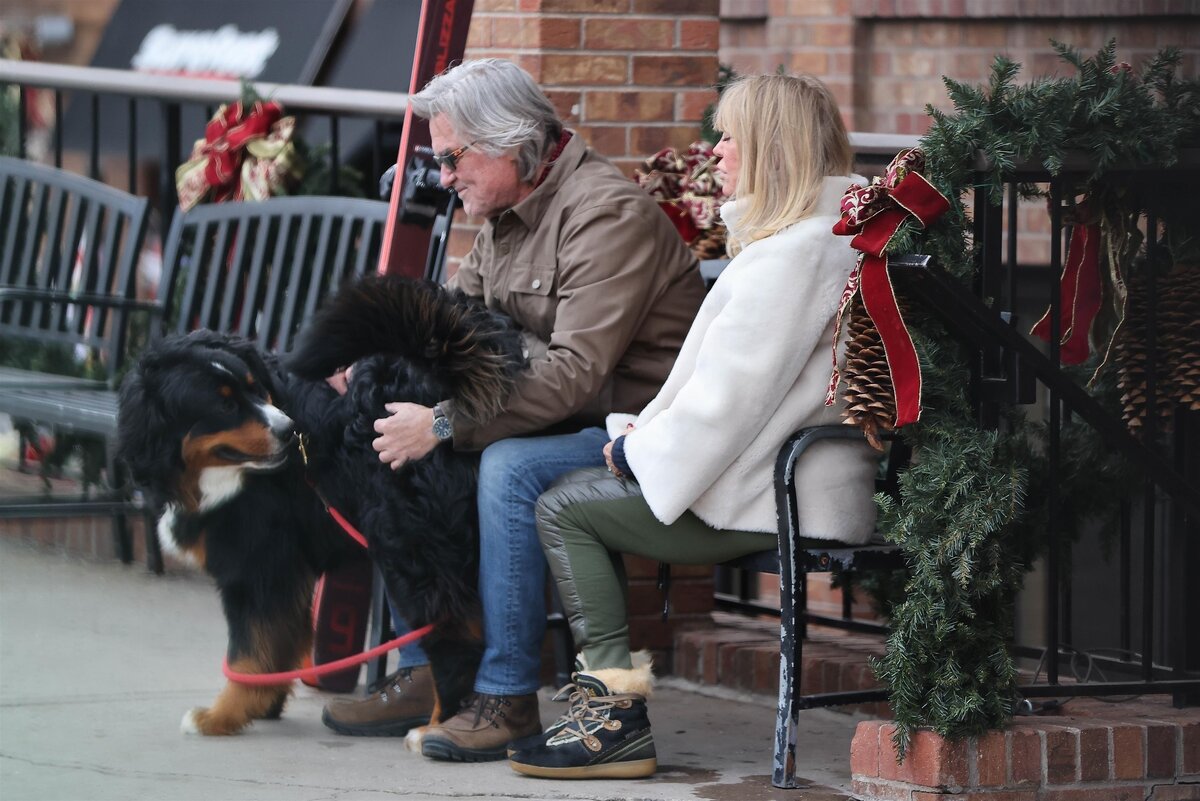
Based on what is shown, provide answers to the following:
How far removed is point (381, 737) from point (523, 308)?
3.46 feet

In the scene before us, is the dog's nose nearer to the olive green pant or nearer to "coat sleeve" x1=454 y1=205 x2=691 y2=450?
"coat sleeve" x1=454 y1=205 x2=691 y2=450

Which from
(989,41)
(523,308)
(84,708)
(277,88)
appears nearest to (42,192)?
(277,88)

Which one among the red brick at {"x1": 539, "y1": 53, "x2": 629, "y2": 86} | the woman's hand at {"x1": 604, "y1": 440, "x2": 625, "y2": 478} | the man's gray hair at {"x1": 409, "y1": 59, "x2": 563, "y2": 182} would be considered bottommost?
the woman's hand at {"x1": 604, "y1": 440, "x2": 625, "y2": 478}

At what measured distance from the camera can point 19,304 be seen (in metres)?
6.53

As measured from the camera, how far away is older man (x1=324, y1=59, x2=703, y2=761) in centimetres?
395

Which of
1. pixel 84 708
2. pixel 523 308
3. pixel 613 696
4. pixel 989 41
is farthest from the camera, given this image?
pixel 989 41

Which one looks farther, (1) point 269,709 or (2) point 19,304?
(2) point 19,304

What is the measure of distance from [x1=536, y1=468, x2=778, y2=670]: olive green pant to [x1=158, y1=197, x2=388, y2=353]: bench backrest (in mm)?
1723

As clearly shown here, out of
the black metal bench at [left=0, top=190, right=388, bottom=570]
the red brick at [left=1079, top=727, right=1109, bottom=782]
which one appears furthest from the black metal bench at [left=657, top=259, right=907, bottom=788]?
the black metal bench at [left=0, top=190, right=388, bottom=570]

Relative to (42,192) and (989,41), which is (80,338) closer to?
(42,192)

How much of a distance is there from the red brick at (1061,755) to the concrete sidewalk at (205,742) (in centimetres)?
40

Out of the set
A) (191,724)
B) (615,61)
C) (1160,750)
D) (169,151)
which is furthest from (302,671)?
(169,151)

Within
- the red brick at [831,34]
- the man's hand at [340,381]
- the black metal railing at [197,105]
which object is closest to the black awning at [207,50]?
the black metal railing at [197,105]

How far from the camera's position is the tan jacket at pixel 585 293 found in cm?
396
